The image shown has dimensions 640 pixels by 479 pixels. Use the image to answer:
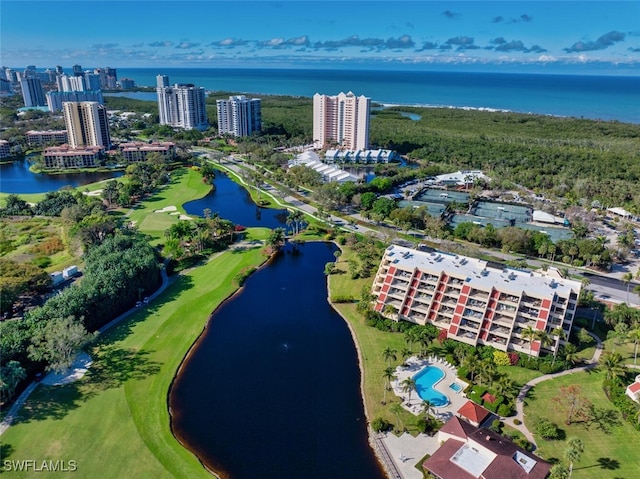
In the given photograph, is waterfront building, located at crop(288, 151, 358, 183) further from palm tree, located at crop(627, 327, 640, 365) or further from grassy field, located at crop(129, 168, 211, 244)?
palm tree, located at crop(627, 327, 640, 365)

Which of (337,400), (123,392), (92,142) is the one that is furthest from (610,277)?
(92,142)

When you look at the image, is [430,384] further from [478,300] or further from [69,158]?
[69,158]

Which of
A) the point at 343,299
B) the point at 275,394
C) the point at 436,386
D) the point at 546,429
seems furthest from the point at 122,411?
the point at 546,429

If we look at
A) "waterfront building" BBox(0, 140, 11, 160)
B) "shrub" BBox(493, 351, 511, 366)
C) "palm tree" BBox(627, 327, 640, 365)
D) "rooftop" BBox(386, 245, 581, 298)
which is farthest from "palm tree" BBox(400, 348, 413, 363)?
"waterfront building" BBox(0, 140, 11, 160)

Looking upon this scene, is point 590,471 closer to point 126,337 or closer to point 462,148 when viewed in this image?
point 126,337

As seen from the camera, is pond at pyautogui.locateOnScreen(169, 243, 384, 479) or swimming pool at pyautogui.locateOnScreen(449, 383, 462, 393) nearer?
pond at pyautogui.locateOnScreen(169, 243, 384, 479)

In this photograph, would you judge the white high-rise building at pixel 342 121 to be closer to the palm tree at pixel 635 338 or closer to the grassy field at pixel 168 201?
the grassy field at pixel 168 201
